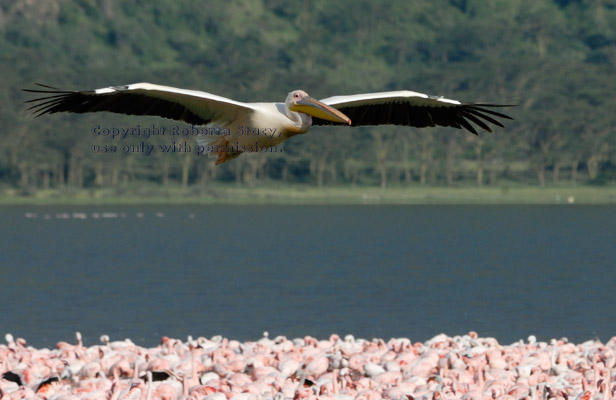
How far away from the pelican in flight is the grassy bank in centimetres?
8479

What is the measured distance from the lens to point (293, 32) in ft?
534

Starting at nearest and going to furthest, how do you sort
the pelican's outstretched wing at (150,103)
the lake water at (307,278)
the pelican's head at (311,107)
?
the pelican's head at (311,107)
the pelican's outstretched wing at (150,103)
the lake water at (307,278)

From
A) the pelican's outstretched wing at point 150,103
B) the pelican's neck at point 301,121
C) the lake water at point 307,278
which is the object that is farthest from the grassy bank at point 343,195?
the pelican's neck at point 301,121

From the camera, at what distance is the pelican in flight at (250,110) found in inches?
403

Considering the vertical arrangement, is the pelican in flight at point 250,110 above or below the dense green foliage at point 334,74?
below

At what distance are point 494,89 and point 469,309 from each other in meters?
86.0

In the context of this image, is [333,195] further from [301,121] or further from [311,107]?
[311,107]

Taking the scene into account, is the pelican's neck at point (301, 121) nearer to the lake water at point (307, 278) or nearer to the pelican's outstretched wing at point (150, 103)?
the pelican's outstretched wing at point (150, 103)

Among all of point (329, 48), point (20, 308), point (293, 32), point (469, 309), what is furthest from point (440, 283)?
point (293, 32)

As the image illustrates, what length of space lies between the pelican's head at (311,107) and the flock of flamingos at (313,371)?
3337 mm

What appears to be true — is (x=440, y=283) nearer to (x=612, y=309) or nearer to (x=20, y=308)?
(x=612, y=309)

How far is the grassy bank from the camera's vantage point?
97625 millimetres

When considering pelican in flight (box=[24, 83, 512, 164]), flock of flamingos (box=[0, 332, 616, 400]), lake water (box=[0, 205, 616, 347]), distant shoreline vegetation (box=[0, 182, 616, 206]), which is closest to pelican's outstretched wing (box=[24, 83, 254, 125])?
pelican in flight (box=[24, 83, 512, 164])

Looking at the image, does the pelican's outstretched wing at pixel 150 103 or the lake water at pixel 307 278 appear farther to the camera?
the lake water at pixel 307 278
